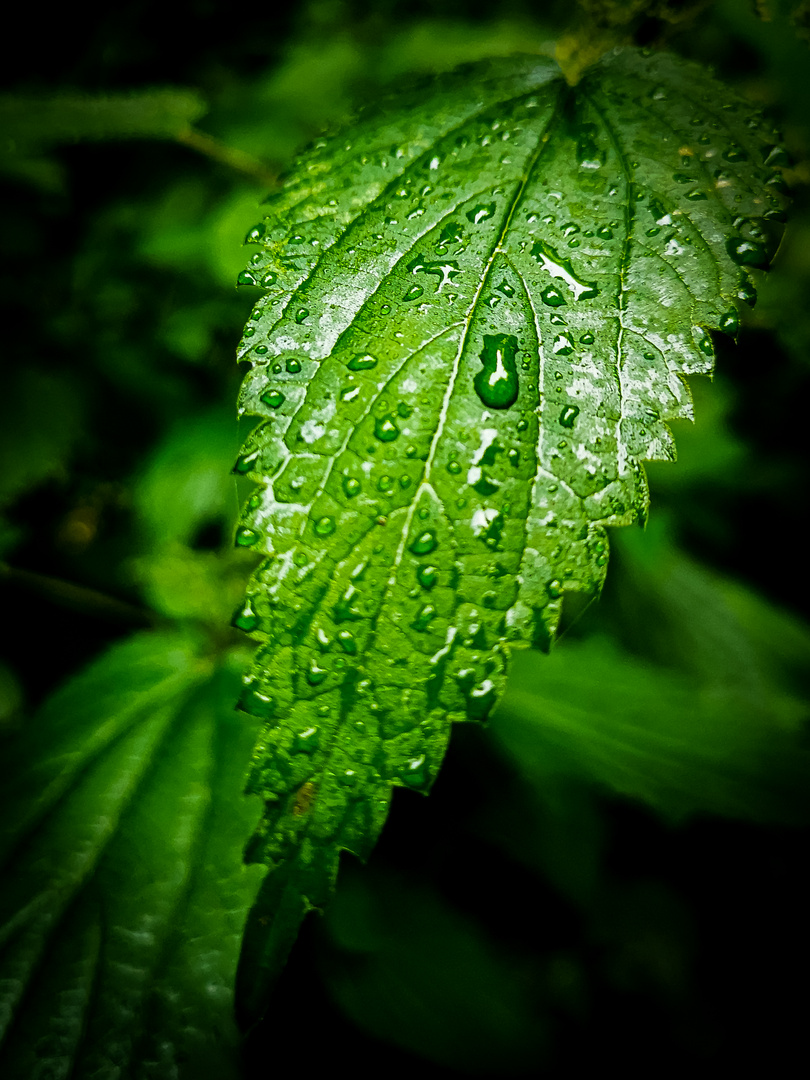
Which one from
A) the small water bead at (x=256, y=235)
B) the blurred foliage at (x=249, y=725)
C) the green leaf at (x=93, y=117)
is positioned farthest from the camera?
the green leaf at (x=93, y=117)

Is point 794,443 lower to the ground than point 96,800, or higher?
higher

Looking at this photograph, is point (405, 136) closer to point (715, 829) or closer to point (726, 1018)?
point (715, 829)

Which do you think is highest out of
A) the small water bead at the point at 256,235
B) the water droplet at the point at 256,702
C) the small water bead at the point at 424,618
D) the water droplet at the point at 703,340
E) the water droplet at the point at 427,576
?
the small water bead at the point at 256,235

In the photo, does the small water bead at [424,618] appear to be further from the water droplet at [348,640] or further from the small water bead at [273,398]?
the small water bead at [273,398]

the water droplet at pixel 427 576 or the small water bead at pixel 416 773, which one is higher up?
the water droplet at pixel 427 576

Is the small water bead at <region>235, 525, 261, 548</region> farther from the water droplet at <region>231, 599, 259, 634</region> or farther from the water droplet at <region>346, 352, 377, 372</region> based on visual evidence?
the water droplet at <region>346, 352, 377, 372</region>

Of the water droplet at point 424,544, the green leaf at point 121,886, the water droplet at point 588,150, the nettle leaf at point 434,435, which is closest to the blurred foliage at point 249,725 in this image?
the green leaf at point 121,886

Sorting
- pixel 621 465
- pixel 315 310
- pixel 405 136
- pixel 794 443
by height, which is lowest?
pixel 621 465

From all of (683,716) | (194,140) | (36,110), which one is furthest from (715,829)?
(36,110)
